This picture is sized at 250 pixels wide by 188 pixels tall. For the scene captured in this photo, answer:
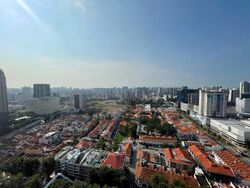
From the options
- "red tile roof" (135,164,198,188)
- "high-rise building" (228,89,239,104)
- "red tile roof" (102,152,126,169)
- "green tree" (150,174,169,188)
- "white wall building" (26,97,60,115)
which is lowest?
"red tile roof" (135,164,198,188)

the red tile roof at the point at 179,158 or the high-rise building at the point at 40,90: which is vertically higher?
the high-rise building at the point at 40,90

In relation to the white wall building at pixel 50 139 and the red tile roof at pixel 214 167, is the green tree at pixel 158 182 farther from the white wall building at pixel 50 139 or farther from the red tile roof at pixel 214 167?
the white wall building at pixel 50 139

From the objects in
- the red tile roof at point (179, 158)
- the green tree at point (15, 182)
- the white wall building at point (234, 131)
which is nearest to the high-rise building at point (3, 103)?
the green tree at point (15, 182)

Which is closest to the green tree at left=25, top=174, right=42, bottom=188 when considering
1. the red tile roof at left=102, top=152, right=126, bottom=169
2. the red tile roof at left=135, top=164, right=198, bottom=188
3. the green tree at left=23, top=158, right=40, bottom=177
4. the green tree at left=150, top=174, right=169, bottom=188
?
the green tree at left=23, top=158, right=40, bottom=177

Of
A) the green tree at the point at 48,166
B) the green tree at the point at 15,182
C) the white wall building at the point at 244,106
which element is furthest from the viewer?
the white wall building at the point at 244,106

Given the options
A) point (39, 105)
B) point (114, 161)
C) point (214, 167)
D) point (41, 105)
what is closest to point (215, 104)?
point (214, 167)

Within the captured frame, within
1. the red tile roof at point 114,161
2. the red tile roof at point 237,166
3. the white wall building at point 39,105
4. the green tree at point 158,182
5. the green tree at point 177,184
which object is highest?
the white wall building at point 39,105

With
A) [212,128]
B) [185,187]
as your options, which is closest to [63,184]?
[185,187]

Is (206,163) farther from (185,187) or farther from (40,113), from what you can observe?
(40,113)

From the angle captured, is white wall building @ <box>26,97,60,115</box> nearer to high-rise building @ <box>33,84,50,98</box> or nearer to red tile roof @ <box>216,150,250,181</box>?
high-rise building @ <box>33,84,50,98</box>

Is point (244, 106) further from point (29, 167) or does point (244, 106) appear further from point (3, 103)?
point (3, 103)

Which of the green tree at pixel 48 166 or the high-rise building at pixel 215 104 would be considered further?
the high-rise building at pixel 215 104
